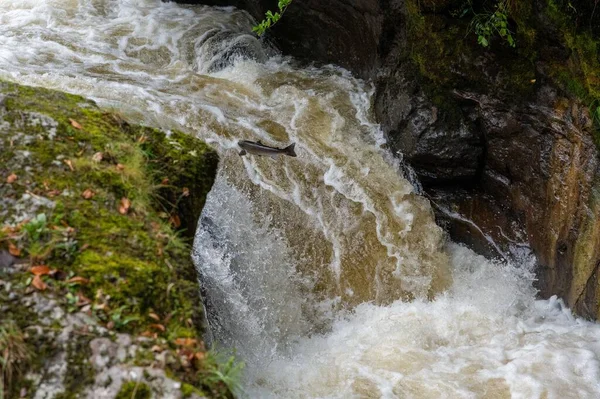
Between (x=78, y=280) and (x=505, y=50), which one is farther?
(x=505, y=50)

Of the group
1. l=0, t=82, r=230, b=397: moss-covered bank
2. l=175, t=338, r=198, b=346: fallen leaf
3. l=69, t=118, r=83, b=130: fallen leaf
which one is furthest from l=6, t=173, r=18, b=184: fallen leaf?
l=175, t=338, r=198, b=346: fallen leaf

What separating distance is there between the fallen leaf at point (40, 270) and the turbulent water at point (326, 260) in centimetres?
181

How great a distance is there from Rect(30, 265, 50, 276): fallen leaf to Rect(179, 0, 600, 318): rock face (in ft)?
15.8

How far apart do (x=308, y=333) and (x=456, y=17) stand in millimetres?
3911

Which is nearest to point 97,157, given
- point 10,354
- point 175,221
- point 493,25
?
point 175,221

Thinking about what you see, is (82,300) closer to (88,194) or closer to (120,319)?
(120,319)

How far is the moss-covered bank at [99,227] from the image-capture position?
2.54m

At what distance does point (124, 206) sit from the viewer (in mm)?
3100

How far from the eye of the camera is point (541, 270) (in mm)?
6254

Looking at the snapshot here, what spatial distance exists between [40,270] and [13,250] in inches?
7.1

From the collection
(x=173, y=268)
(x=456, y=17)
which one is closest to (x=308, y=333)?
(x=173, y=268)

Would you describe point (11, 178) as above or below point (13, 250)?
above

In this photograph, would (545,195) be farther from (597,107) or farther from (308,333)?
(308,333)

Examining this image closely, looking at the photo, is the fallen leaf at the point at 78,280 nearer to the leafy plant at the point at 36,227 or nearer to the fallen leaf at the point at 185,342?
the leafy plant at the point at 36,227
